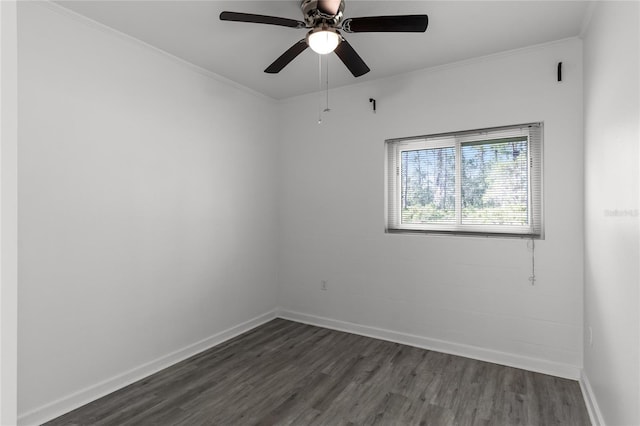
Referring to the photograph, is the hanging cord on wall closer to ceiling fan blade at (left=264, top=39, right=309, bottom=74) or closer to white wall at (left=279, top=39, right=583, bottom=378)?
white wall at (left=279, top=39, right=583, bottom=378)

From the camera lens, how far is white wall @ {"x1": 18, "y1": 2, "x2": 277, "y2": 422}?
224 cm

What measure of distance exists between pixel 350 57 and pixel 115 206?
6.80 ft

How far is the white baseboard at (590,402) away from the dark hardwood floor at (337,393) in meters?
0.04

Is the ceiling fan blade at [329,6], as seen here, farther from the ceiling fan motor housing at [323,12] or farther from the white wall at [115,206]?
the white wall at [115,206]

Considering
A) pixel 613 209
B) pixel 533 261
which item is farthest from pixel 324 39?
pixel 533 261

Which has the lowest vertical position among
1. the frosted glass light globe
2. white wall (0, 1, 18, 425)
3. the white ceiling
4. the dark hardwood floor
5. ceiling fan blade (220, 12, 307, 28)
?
the dark hardwood floor

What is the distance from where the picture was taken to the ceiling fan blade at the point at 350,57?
7.63ft

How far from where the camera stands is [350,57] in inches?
96.0

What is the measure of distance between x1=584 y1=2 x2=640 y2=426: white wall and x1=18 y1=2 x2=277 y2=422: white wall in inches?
123

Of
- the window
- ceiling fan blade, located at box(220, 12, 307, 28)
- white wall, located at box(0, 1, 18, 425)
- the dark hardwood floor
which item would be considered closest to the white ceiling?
ceiling fan blade, located at box(220, 12, 307, 28)

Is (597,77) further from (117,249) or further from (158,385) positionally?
(158,385)

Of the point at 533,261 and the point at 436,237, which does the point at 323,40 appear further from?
the point at 533,261

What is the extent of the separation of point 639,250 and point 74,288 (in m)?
3.21

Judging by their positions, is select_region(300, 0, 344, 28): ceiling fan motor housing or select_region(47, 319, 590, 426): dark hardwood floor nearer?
select_region(300, 0, 344, 28): ceiling fan motor housing
